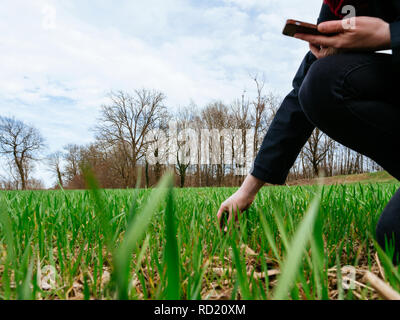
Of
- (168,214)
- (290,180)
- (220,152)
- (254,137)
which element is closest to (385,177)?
(290,180)

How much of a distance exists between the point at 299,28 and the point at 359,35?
0.20m

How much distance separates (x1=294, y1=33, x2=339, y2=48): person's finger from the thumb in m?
0.03

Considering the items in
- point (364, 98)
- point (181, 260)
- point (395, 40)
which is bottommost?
point (181, 260)

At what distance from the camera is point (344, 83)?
3.15 ft

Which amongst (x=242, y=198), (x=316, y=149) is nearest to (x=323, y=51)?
(x=242, y=198)

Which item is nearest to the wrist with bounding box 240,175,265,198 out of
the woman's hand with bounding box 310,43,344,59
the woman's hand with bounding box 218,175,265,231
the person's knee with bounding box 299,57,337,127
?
the woman's hand with bounding box 218,175,265,231

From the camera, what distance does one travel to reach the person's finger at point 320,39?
3.19 feet

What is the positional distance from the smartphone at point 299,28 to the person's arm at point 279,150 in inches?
10.6

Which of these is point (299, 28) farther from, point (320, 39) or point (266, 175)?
point (266, 175)

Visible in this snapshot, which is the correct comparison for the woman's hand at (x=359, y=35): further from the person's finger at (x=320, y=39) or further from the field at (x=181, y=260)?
the field at (x=181, y=260)

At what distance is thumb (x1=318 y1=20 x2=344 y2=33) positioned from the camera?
35.9 inches

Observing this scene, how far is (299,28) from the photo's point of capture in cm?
97
